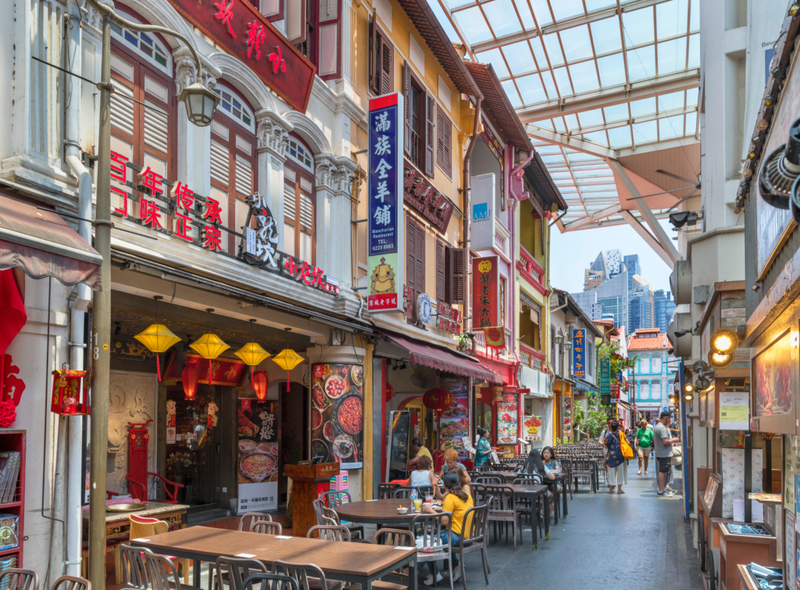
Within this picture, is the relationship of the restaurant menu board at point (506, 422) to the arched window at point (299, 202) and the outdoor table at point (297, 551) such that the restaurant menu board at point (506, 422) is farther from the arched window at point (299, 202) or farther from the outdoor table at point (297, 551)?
the outdoor table at point (297, 551)

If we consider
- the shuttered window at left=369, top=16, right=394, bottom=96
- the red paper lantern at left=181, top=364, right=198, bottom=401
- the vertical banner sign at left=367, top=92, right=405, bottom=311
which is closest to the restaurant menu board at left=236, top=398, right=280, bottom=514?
the red paper lantern at left=181, top=364, right=198, bottom=401

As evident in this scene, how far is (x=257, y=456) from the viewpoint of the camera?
1339 centimetres

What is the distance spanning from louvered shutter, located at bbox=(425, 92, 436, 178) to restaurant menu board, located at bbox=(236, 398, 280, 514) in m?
6.77

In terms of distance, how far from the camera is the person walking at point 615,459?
1769 centimetres

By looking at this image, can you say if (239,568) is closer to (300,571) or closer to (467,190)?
(300,571)

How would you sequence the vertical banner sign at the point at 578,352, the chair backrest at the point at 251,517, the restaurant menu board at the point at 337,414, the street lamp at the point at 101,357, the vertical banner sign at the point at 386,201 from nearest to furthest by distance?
the street lamp at the point at 101,357, the chair backrest at the point at 251,517, the vertical banner sign at the point at 386,201, the restaurant menu board at the point at 337,414, the vertical banner sign at the point at 578,352

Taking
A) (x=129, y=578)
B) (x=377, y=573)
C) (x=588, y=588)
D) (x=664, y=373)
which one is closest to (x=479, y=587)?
(x=588, y=588)

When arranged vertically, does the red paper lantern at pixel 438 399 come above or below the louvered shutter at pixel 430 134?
below

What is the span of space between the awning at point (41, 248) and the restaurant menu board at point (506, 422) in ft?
59.6

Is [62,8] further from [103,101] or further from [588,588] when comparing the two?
[588,588]

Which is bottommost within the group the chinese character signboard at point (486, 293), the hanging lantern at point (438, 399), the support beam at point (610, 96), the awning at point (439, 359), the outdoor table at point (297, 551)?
the outdoor table at point (297, 551)

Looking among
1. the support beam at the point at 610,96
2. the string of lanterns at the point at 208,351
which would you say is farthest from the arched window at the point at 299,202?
the support beam at the point at 610,96

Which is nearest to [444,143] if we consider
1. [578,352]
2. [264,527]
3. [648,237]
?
[264,527]

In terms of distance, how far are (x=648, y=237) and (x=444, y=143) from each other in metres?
19.4
